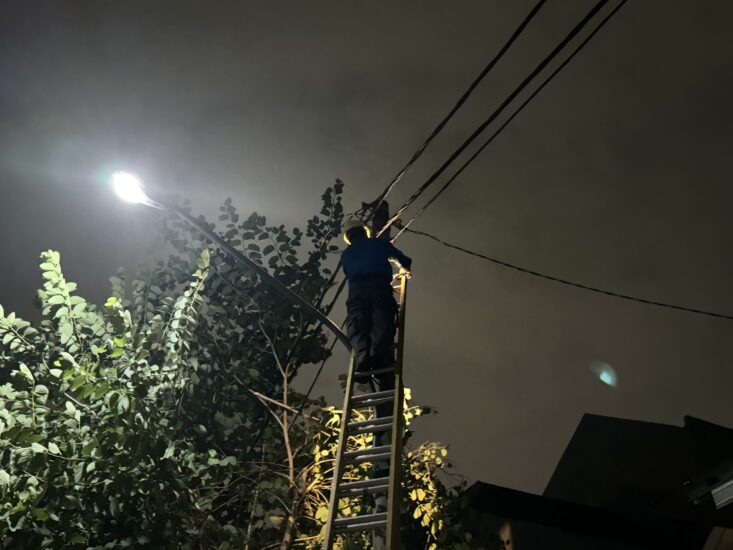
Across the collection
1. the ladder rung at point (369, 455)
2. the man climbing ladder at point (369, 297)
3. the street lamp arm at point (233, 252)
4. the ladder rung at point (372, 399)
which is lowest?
the ladder rung at point (369, 455)

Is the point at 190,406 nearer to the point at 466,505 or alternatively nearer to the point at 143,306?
the point at 143,306

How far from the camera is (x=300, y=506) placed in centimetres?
545

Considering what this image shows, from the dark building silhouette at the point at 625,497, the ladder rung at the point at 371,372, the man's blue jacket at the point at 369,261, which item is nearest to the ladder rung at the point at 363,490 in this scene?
the ladder rung at the point at 371,372

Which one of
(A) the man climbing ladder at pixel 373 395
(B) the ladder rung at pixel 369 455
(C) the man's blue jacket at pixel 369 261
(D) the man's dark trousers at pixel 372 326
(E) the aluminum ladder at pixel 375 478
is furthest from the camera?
(C) the man's blue jacket at pixel 369 261

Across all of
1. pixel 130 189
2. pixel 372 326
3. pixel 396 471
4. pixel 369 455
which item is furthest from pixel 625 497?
pixel 130 189

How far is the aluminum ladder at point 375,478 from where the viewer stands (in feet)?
11.7

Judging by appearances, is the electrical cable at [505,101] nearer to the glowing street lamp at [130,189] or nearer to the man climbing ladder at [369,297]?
the man climbing ladder at [369,297]

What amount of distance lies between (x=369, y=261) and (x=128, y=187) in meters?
2.76

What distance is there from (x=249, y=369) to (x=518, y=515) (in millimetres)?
6760

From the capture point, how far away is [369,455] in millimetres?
4445

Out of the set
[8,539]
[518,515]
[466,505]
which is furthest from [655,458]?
[8,539]

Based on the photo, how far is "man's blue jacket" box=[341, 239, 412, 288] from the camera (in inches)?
239

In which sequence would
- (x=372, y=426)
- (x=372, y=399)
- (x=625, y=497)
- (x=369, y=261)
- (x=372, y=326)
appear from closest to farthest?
(x=372, y=426) → (x=372, y=399) → (x=372, y=326) → (x=369, y=261) → (x=625, y=497)

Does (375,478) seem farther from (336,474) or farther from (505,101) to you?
(505,101)
